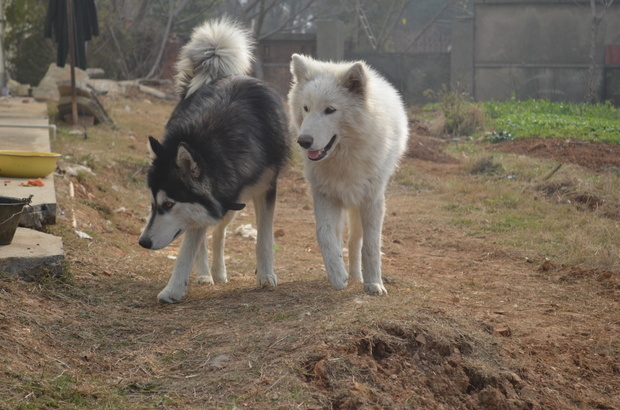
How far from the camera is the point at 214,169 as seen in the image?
15.6 feet

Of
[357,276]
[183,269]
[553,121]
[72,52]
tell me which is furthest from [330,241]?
[553,121]

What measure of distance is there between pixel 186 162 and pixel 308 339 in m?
1.44

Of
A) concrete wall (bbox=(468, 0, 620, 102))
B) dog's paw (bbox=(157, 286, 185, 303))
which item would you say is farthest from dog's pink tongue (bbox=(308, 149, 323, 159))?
concrete wall (bbox=(468, 0, 620, 102))

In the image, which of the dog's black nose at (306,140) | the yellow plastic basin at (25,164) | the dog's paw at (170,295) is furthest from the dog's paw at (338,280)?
the yellow plastic basin at (25,164)

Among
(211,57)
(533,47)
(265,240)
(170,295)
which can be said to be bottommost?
(170,295)

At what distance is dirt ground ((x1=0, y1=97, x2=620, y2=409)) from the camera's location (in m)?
3.48

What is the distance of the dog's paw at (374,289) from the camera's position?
503cm

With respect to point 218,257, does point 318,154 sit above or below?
above

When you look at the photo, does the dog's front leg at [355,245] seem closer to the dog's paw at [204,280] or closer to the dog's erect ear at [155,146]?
the dog's paw at [204,280]

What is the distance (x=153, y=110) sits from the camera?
16.7m

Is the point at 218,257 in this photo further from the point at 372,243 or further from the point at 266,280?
the point at 372,243

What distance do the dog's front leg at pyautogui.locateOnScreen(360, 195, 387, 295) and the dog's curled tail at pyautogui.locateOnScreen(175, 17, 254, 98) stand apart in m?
1.76

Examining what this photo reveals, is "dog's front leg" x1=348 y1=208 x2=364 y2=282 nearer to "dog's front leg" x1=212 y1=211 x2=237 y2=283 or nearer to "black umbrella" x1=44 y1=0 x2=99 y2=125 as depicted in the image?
"dog's front leg" x1=212 y1=211 x2=237 y2=283

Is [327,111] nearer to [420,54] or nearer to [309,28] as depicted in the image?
[420,54]
